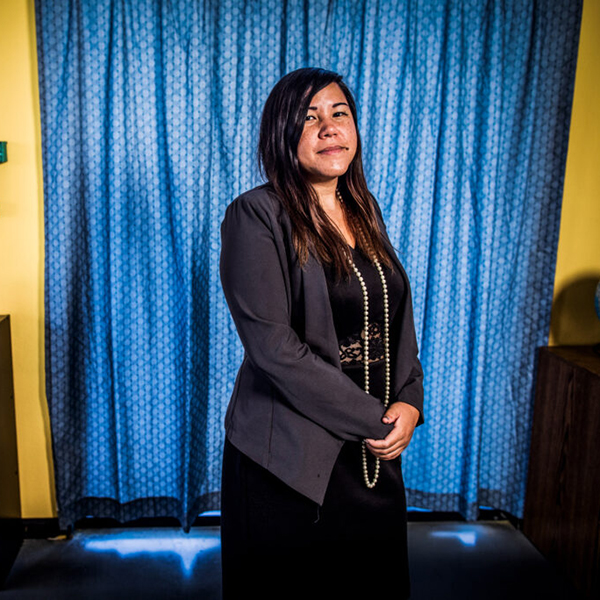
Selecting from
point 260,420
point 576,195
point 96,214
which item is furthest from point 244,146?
point 576,195

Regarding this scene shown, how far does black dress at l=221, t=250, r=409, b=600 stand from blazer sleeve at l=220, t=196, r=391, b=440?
12 cm

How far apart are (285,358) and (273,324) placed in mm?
73

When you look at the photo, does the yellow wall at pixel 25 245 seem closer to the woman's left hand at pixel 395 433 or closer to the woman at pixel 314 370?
the woman at pixel 314 370

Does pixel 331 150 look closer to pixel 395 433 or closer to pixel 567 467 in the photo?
pixel 395 433

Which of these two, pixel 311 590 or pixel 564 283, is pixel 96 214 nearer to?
pixel 311 590

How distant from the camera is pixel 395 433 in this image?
130 cm

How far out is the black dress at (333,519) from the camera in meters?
1.31

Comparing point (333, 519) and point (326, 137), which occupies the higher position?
point (326, 137)

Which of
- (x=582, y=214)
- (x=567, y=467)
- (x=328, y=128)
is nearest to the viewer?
(x=328, y=128)

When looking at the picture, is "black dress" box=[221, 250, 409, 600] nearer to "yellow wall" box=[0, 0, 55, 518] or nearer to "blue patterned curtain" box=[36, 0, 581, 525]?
"blue patterned curtain" box=[36, 0, 581, 525]

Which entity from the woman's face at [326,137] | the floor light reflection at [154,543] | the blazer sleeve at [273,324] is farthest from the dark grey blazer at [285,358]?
the floor light reflection at [154,543]

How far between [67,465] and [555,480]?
1.87 metres

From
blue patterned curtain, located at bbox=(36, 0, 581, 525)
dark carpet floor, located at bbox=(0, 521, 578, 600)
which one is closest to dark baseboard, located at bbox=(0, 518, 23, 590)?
dark carpet floor, located at bbox=(0, 521, 578, 600)

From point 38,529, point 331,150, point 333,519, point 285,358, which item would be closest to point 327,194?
point 331,150
